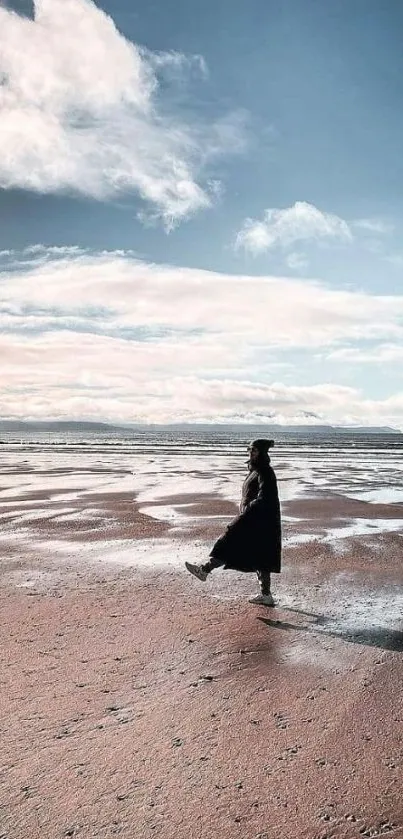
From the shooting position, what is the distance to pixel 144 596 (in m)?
8.04

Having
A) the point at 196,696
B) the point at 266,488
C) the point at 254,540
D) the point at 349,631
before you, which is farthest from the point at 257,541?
the point at 196,696

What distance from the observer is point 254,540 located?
7.80 meters

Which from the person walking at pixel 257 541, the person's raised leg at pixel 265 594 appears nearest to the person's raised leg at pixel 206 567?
the person walking at pixel 257 541

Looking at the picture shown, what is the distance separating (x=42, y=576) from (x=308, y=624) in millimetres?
4116

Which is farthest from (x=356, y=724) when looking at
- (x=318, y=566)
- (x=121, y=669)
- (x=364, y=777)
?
(x=318, y=566)

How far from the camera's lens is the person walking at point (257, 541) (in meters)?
7.77

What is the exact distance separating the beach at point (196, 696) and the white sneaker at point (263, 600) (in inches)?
6.8

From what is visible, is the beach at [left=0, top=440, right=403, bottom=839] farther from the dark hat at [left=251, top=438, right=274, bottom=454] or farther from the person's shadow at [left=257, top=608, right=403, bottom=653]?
the dark hat at [left=251, top=438, right=274, bottom=454]

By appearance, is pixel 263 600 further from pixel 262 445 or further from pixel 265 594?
pixel 262 445

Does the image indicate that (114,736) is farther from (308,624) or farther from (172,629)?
(308,624)

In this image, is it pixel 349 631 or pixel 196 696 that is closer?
pixel 196 696

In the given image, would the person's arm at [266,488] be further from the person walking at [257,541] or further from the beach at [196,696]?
the beach at [196,696]

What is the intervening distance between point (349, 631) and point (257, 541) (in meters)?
1.59

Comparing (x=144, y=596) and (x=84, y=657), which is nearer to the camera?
(x=84, y=657)
